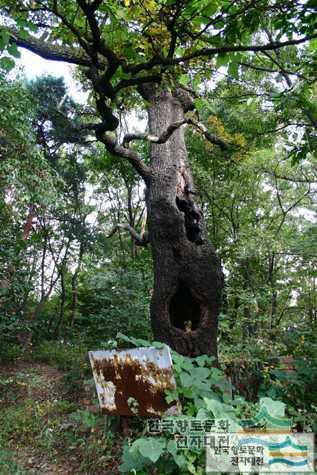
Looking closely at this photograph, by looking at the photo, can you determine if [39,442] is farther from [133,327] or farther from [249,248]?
[249,248]

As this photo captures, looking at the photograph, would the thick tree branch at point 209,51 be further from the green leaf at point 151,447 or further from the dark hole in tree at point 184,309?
the green leaf at point 151,447

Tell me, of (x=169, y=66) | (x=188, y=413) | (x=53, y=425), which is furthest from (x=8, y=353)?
(x=169, y=66)

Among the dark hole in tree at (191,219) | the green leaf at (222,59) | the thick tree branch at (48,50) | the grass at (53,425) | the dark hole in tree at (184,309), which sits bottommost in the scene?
the grass at (53,425)

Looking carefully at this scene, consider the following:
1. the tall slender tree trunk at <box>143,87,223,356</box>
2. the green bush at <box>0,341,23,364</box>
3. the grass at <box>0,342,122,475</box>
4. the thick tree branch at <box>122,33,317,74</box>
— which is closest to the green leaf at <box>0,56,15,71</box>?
the thick tree branch at <box>122,33,317,74</box>

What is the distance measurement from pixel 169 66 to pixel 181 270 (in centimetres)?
175

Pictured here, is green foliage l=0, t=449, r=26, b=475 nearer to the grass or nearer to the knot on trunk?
the grass

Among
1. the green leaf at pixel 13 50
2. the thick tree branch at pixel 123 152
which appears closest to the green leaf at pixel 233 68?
the green leaf at pixel 13 50

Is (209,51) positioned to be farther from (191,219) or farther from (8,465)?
(8,465)

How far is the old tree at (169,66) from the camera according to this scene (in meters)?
2.03

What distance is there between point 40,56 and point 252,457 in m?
3.63

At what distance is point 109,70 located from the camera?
232cm

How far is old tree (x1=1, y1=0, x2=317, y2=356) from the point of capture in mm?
2027

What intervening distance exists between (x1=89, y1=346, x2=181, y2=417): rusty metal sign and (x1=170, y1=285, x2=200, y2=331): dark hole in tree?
766 millimetres

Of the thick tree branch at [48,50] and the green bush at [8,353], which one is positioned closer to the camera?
the thick tree branch at [48,50]
